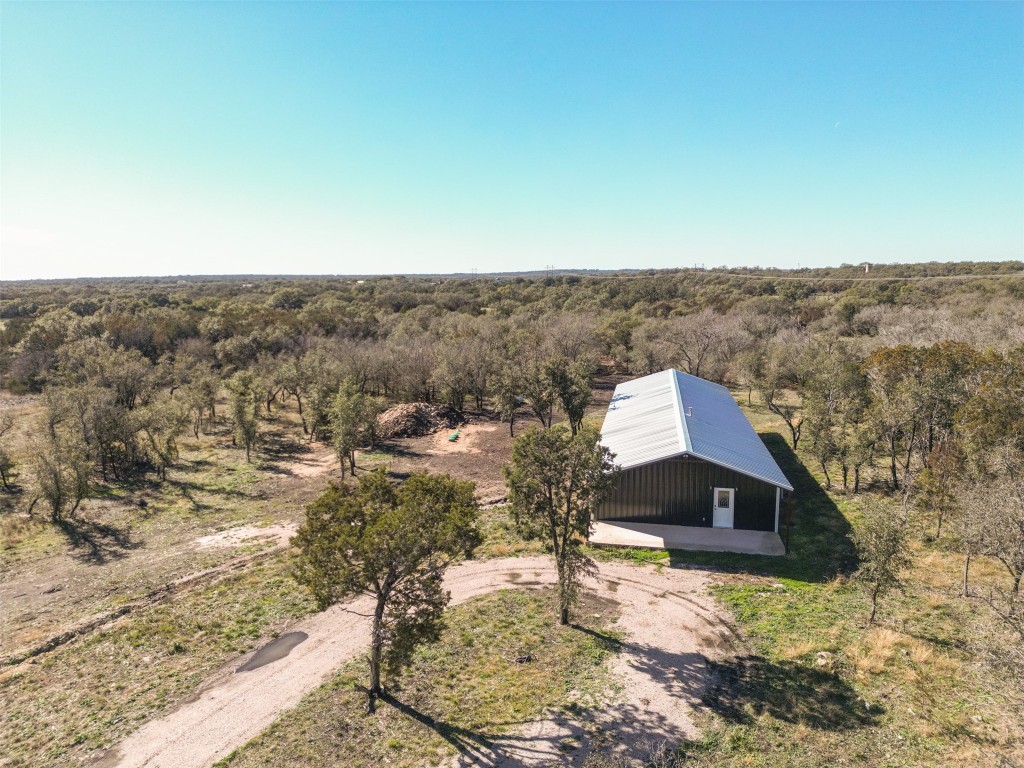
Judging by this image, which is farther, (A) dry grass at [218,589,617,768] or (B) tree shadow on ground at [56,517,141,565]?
(B) tree shadow on ground at [56,517,141,565]

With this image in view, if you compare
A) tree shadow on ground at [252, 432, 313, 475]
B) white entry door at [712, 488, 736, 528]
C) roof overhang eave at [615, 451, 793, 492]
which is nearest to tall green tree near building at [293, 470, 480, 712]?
roof overhang eave at [615, 451, 793, 492]

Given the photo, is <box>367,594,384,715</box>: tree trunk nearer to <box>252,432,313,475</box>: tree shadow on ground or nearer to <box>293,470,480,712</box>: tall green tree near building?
<box>293,470,480,712</box>: tall green tree near building

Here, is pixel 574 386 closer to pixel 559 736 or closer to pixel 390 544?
pixel 559 736

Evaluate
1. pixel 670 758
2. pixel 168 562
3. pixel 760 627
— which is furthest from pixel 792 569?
pixel 168 562

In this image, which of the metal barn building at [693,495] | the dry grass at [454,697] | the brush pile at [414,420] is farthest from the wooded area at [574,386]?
the metal barn building at [693,495]

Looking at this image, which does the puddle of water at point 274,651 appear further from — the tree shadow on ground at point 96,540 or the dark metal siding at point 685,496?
the dark metal siding at point 685,496

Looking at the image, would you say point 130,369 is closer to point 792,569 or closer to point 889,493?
point 792,569
